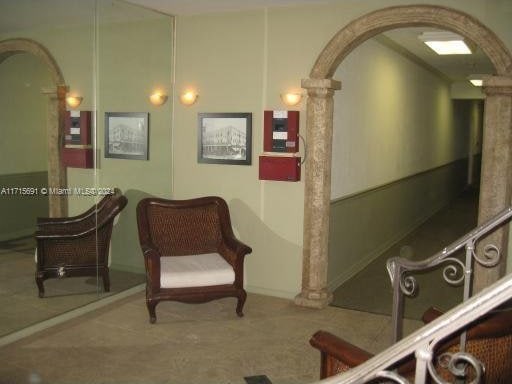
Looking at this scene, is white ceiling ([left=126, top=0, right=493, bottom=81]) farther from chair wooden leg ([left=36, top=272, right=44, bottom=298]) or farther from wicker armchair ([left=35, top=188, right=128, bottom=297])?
chair wooden leg ([left=36, top=272, right=44, bottom=298])

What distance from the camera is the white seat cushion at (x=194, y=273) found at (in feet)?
14.8

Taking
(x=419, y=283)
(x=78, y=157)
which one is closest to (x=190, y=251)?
(x=78, y=157)

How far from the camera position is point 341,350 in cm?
223

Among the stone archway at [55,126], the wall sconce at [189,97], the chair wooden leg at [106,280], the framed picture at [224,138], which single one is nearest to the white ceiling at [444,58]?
the framed picture at [224,138]

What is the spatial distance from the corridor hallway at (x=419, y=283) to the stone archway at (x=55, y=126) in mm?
2752

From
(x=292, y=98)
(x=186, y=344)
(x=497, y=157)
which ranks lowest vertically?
(x=186, y=344)

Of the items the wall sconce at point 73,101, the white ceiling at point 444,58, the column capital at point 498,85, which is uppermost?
the white ceiling at point 444,58

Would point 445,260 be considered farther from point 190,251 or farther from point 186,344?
point 190,251

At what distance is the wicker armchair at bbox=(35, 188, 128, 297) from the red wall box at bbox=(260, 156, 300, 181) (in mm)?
1386

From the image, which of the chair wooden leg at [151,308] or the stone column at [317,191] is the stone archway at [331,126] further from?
the chair wooden leg at [151,308]

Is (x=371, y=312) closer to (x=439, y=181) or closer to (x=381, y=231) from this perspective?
(x=381, y=231)

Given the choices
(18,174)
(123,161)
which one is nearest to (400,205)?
(123,161)

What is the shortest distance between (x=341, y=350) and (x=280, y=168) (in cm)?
294

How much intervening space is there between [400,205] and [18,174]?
18.7 ft
